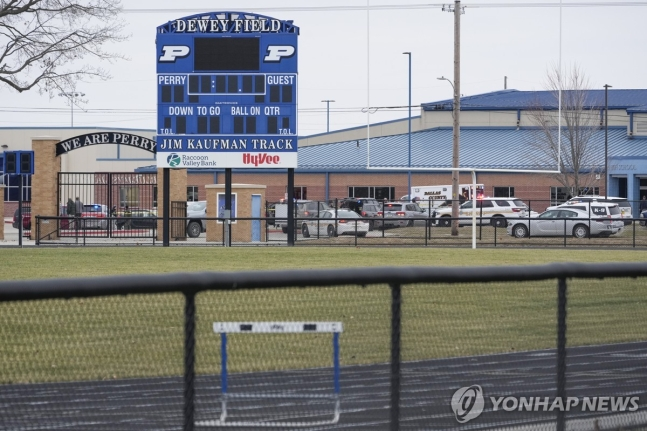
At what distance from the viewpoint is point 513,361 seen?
492 centimetres

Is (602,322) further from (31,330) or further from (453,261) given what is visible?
(453,261)

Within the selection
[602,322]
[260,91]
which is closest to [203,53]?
[260,91]

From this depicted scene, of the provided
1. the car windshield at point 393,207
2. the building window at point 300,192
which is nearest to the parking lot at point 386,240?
the car windshield at point 393,207

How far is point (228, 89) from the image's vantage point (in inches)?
1264

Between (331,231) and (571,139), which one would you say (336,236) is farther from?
(571,139)

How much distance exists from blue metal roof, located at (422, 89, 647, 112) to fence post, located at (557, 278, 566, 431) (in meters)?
60.7

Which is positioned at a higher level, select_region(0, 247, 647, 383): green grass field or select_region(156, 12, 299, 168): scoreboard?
select_region(156, 12, 299, 168): scoreboard

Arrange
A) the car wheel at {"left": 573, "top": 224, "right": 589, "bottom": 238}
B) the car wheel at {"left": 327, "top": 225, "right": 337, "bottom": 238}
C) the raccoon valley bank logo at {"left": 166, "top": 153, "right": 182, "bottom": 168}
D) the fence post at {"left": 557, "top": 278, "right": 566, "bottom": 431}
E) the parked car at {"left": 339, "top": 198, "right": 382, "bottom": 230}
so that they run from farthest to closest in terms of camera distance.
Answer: the parked car at {"left": 339, "top": 198, "right": 382, "bottom": 230}
the car wheel at {"left": 327, "top": 225, "right": 337, "bottom": 238}
the car wheel at {"left": 573, "top": 224, "right": 589, "bottom": 238}
the raccoon valley bank logo at {"left": 166, "top": 153, "right": 182, "bottom": 168}
the fence post at {"left": 557, "top": 278, "right": 566, "bottom": 431}

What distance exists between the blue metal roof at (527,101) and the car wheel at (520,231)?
88.6ft

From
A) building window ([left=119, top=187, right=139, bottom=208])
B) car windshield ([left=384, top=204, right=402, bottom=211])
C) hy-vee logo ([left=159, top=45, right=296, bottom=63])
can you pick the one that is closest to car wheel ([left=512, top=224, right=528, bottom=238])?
hy-vee logo ([left=159, top=45, right=296, bottom=63])

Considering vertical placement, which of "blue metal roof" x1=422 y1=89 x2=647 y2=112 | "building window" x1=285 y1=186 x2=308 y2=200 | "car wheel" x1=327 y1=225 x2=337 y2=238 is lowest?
"car wheel" x1=327 y1=225 x2=337 y2=238

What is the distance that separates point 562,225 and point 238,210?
1307cm

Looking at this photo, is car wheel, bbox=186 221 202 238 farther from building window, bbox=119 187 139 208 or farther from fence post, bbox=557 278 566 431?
fence post, bbox=557 278 566 431

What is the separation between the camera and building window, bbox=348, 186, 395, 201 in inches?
2603
